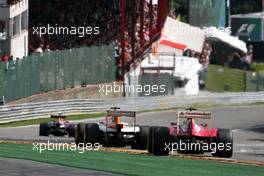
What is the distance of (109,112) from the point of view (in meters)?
26.0

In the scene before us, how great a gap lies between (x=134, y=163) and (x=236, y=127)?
2003 centimetres

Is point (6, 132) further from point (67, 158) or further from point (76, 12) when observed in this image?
point (76, 12)

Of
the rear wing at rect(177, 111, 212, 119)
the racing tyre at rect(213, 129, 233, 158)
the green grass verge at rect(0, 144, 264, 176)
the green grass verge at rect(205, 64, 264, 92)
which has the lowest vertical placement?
the green grass verge at rect(0, 144, 264, 176)

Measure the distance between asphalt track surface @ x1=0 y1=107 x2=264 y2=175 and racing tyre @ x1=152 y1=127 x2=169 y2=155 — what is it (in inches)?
120

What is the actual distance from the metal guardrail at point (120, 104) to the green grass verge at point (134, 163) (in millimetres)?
13926

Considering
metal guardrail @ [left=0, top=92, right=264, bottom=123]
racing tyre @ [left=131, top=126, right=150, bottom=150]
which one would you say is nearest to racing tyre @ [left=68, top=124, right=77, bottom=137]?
racing tyre @ [left=131, top=126, right=150, bottom=150]

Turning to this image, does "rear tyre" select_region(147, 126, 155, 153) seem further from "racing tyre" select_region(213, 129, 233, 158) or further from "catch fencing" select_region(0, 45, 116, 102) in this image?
"catch fencing" select_region(0, 45, 116, 102)

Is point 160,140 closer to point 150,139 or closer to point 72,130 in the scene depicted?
point 150,139

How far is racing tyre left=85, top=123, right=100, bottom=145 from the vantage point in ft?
85.1

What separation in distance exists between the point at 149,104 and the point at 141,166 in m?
25.4

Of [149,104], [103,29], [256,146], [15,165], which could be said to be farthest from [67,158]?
[103,29]

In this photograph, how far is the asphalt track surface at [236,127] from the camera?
3053 centimetres

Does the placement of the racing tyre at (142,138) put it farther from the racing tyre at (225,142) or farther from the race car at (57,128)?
the race car at (57,128)

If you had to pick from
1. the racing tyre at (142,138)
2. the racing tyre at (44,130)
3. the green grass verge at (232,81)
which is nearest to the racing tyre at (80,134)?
the racing tyre at (142,138)
